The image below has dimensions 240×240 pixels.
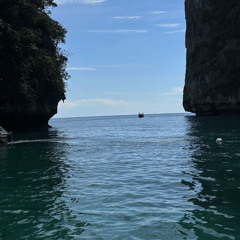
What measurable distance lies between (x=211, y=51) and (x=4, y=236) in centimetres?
Result: 10288

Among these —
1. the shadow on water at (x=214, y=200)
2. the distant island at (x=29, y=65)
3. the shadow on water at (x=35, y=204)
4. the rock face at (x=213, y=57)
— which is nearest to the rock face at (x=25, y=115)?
the distant island at (x=29, y=65)

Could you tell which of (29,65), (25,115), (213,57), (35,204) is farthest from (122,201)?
(213,57)

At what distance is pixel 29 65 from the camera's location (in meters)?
49.5

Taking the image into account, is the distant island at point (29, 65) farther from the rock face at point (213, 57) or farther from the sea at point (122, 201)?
the rock face at point (213, 57)

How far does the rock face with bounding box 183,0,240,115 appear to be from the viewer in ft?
304

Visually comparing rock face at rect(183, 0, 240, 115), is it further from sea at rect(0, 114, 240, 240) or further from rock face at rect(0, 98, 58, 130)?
sea at rect(0, 114, 240, 240)

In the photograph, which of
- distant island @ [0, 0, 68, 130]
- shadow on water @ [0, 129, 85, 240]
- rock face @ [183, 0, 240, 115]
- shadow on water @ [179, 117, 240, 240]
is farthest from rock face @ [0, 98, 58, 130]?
rock face @ [183, 0, 240, 115]

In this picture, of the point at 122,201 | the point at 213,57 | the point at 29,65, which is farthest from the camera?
the point at 213,57

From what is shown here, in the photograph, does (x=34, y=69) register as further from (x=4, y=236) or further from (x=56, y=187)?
(x=4, y=236)

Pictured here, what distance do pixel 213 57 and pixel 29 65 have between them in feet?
231

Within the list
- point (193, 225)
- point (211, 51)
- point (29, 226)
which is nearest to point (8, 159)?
point (29, 226)

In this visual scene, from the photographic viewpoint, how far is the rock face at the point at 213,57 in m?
92.8

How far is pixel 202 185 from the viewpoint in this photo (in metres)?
12.9

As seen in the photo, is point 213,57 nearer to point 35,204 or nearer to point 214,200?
point 214,200
